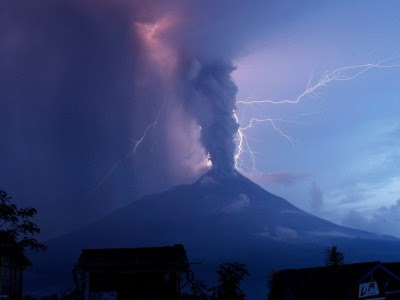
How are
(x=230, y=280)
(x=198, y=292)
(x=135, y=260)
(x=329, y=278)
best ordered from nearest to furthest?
(x=135, y=260)
(x=329, y=278)
(x=198, y=292)
(x=230, y=280)

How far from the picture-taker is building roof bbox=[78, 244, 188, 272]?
113ft

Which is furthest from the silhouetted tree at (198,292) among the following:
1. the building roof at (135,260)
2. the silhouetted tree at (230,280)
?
the building roof at (135,260)

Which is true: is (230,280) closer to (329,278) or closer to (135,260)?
(329,278)

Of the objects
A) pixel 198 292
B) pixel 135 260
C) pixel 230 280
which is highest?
pixel 135 260

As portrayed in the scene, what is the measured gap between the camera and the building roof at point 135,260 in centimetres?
3438

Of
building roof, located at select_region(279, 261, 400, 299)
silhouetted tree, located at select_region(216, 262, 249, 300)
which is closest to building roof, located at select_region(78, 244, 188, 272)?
building roof, located at select_region(279, 261, 400, 299)

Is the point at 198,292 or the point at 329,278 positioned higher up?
the point at 329,278

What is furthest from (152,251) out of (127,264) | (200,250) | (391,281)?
(200,250)

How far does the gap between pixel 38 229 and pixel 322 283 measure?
61.5 feet

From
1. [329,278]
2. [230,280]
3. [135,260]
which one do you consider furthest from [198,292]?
[135,260]

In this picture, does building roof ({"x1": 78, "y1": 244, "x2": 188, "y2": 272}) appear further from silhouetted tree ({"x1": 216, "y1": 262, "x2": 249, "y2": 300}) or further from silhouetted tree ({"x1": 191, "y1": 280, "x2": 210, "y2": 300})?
silhouetted tree ({"x1": 216, "y1": 262, "x2": 249, "y2": 300})

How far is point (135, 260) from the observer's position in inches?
1375

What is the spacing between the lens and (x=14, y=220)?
112 feet

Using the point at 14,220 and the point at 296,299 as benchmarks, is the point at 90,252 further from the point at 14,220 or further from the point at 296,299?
the point at 296,299
